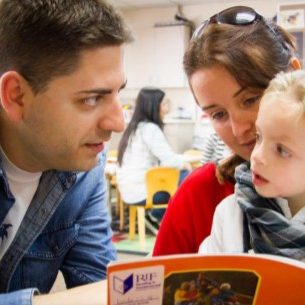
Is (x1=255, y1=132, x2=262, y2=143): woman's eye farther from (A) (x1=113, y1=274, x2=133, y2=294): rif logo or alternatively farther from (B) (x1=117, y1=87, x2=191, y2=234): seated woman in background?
(B) (x1=117, y1=87, x2=191, y2=234): seated woman in background

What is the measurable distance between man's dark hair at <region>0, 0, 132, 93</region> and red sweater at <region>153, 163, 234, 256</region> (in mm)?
425

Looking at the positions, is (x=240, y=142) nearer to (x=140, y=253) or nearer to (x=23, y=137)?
(x=23, y=137)

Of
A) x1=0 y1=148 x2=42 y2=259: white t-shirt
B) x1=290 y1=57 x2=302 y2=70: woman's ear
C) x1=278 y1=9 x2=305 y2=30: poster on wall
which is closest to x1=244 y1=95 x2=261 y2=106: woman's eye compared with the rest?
x1=290 y1=57 x2=302 y2=70: woman's ear

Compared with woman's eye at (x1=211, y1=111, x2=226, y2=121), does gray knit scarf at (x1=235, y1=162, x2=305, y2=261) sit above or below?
below

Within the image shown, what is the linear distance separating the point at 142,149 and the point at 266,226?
10.0 feet

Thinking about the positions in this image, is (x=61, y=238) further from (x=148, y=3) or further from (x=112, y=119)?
(x=148, y=3)

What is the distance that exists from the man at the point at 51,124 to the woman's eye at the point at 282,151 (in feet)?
1.19

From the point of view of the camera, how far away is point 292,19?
1.63 metres

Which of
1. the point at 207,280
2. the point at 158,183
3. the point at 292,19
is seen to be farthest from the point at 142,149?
the point at 207,280

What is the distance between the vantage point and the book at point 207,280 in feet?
1.90

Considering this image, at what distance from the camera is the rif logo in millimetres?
573

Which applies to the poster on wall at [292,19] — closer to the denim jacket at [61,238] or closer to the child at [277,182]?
the child at [277,182]

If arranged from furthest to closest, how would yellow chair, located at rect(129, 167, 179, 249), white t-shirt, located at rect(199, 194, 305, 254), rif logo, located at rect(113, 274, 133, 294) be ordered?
1. yellow chair, located at rect(129, 167, 179, 249)
2. white t-shirt, located at rect(199, 194, 305, 254)
3. rif logo, located at rect(113, 274, 133, 294)

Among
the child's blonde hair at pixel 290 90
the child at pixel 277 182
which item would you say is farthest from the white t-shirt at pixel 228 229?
the child's blonde hair at pixel 290 90
